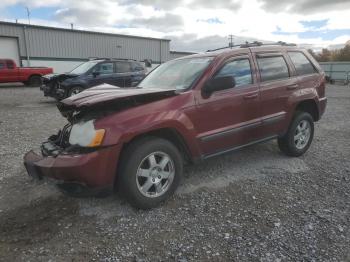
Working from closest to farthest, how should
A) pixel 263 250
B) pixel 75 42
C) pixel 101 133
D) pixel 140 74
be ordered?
pixel 263 250, pixel 101 133, pixel 140 74, pixel 75 42

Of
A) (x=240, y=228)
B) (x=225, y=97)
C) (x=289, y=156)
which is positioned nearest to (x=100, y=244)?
(x=240, y=228)

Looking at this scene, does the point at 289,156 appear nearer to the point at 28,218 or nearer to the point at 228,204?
the point at 228,204

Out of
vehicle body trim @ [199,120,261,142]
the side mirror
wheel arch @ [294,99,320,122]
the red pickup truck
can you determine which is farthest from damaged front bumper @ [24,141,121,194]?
the red pickup truck

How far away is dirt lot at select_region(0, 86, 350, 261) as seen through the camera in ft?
9.29

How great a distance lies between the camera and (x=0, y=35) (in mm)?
23359

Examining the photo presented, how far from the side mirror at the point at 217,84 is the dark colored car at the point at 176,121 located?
0.01 metres

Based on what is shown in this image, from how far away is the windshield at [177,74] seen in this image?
161 inches

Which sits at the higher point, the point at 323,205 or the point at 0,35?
the point at 0,35

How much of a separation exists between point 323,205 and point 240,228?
3.75 ft

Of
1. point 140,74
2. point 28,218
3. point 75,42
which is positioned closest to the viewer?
point 28,218

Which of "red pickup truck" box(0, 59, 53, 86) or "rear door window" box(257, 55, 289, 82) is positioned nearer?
"rear door window" box(257, 55, 289, 82)

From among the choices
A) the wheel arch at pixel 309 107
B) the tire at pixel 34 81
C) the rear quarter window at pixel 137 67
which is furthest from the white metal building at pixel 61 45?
the wheel arch at pixel 309 107

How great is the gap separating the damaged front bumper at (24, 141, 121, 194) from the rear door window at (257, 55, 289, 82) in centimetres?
259

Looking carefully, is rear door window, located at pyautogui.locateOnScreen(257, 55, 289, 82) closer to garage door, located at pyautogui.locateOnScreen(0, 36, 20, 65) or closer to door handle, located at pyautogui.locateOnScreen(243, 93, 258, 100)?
door handle, located at pyautogui.locateOnScreen(243, 93, 258, 100)
